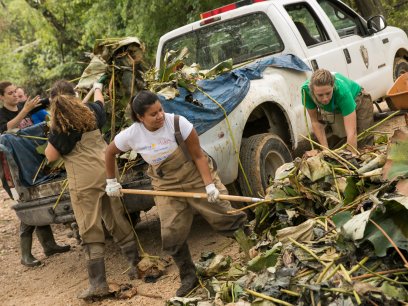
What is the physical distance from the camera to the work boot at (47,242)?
7031mm

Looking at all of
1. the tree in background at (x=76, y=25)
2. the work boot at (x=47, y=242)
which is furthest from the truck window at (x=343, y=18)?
the work boot at (x=47, y=242)

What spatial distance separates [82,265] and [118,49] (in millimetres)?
2295

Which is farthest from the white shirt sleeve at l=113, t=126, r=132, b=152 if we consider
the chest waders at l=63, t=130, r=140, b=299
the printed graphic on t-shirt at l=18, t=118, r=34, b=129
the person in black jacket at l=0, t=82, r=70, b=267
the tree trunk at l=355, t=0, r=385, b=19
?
the tree trunk at l=355, t=0, r=385, b=19

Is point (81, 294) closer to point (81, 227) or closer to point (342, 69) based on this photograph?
point (81, 227)

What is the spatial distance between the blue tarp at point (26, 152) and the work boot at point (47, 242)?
3.37 ft

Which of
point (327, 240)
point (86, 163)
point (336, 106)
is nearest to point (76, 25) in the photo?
point (86, 163)

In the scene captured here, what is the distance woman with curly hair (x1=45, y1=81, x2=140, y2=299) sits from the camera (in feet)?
17.1

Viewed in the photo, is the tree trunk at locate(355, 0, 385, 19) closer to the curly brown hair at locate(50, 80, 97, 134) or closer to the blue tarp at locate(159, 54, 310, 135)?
the blue tarp at locate(159, 54, 310, 135)

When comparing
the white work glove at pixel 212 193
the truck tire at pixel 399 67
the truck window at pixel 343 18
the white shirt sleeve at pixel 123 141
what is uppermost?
the truck window at pixel 343 18

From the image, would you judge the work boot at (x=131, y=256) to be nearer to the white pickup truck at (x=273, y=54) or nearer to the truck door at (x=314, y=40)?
the white pickup truck at (x=273, y=54)

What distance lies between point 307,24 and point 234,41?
3.17 ft

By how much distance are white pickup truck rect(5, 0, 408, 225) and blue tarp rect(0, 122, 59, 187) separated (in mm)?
64

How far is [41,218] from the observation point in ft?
19.9

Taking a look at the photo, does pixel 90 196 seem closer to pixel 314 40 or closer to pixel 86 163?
pixel 86 163
